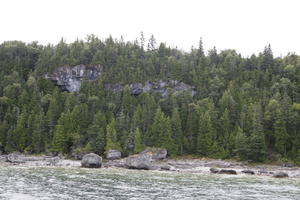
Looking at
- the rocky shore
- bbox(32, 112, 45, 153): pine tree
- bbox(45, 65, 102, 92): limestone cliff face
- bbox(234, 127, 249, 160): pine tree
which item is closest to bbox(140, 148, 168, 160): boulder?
the rocky shore

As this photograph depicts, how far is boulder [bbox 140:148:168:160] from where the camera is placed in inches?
3664

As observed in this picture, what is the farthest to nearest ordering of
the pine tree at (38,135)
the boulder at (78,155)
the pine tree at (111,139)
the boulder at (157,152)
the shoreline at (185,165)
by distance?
the pine tree at (38,135)
the pine tree at (111,139)
the boulder at (78,155)
the boulder at (157,152)
the shoreline at (185,165)

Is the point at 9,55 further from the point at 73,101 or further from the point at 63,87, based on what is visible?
the point at 73,101

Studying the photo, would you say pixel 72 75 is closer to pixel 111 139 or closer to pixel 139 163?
pixel 111 139

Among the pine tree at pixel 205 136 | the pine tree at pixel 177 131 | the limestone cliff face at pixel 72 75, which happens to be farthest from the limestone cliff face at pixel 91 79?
the pine tree at pixel 205 136

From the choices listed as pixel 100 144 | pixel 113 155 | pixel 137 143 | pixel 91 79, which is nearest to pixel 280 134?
pixel 137 143

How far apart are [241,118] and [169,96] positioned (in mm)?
33464

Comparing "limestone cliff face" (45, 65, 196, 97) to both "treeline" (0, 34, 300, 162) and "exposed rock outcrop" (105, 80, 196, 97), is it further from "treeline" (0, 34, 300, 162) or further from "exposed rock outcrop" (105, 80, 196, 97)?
"treeline" (0, 34, 300, 162)

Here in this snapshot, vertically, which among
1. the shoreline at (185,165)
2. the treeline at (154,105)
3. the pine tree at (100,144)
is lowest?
the shoreline at (185,165)

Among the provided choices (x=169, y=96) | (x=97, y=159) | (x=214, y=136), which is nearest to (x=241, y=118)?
(x=214, y=136)

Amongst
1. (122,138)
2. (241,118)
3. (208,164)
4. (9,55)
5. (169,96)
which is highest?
(9,55)

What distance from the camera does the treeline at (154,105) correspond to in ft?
317

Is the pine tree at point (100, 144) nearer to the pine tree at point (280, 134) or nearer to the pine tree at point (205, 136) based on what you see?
the pine tree at point (205, 136)

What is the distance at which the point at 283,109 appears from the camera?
3809 inches
